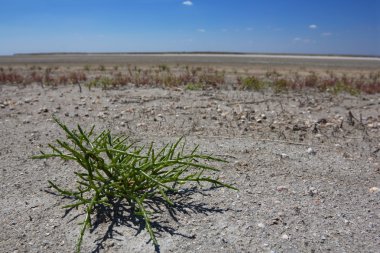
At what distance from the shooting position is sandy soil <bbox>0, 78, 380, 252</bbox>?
2375 mm

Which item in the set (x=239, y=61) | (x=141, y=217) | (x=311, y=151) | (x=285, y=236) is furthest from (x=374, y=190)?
(x=239, y=61)

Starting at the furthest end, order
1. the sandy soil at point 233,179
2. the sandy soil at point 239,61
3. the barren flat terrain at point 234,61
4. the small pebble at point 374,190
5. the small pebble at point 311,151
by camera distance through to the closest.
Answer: the barren flat terrain at point 234,61, the sandy soil at point 239,61, the small pebble at point 311,151, the small pebble at point 374,190, the sandy soil at point 233,179

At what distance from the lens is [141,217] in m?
2.58

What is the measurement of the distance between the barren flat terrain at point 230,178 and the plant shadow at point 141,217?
0.03ft

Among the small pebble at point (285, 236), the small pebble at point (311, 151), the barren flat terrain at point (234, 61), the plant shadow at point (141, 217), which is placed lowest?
the barren flat terrain at point (234, 61)

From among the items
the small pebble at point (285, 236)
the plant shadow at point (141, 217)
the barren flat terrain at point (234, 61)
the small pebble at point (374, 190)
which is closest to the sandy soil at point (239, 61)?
the barren flat terrain at point (234, 61)

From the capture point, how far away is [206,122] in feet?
17.0

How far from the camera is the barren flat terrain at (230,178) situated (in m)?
2.38

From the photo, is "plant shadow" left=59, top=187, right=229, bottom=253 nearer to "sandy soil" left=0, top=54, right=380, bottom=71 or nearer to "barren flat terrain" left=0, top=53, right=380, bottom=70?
"sandy soil" left=0, top=54, right=380, bottom=71

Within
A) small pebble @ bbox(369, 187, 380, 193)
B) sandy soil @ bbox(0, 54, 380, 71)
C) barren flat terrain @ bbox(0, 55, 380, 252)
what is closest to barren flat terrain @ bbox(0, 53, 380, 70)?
sandy soil @ bbox(0, 54, 380, 71)

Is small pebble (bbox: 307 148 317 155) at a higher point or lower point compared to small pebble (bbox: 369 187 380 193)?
higher

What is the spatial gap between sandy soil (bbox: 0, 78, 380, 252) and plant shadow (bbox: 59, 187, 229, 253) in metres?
0.01

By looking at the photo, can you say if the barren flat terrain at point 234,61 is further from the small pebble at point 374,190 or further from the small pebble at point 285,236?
the small pebble at point 285,236

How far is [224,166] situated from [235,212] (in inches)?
35.1
